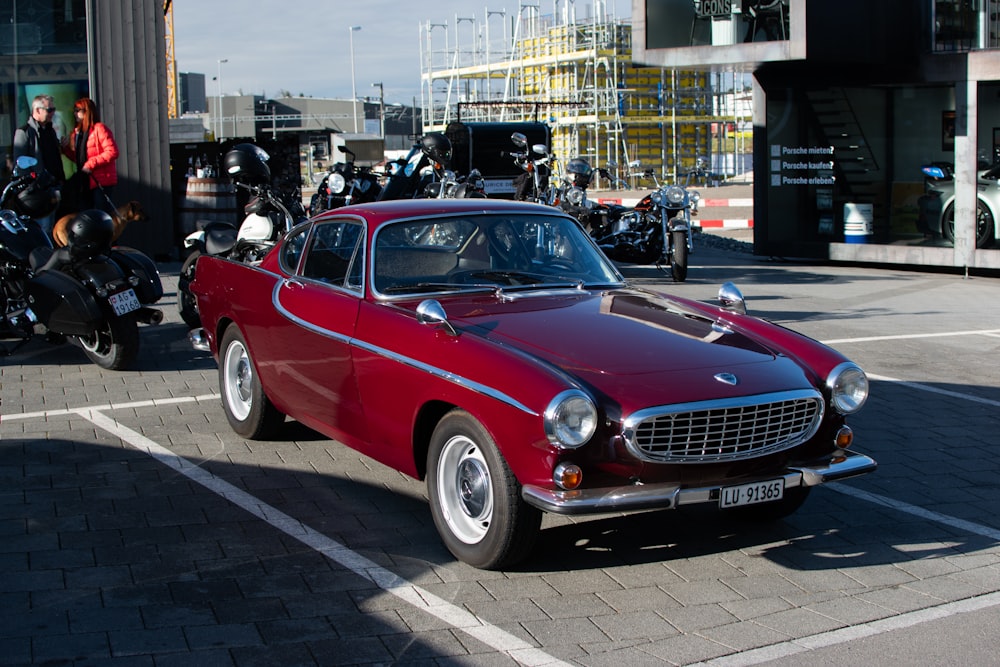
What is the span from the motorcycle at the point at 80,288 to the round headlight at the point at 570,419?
5503 mm

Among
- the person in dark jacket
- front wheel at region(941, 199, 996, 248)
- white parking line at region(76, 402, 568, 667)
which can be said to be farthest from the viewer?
front wheel at region(941, 199, 996, 248)

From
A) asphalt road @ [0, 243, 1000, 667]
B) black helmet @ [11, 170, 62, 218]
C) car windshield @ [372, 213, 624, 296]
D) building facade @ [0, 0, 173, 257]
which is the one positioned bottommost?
asphalt road @ [0, 243, 1000, 667]

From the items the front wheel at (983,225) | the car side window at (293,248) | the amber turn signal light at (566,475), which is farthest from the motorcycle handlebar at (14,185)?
the front wheel at (983,225)

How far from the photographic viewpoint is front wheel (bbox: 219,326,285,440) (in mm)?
7113

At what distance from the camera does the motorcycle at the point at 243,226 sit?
1001cm

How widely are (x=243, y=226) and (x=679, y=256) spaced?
253 inches

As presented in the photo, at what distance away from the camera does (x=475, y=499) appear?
203 inches

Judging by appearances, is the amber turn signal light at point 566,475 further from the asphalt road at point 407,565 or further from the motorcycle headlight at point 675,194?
the motorcycle headlight at point 675,194

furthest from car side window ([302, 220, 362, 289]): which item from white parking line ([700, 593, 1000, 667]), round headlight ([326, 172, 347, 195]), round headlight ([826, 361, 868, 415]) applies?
round headlight ([326, 172, 347, 195])

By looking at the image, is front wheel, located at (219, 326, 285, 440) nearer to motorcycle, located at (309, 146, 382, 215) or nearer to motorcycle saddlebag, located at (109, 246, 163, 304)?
motorcycle saddlebag, located at (109, 246, 163, 304)

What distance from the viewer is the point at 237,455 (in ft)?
22.9

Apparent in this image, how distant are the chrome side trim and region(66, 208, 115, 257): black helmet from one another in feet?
10.00

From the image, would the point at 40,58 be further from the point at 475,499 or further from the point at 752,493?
the point at 752,493

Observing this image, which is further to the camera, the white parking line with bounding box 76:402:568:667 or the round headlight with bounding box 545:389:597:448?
the round headlight with bounding box 545:389:597:448
